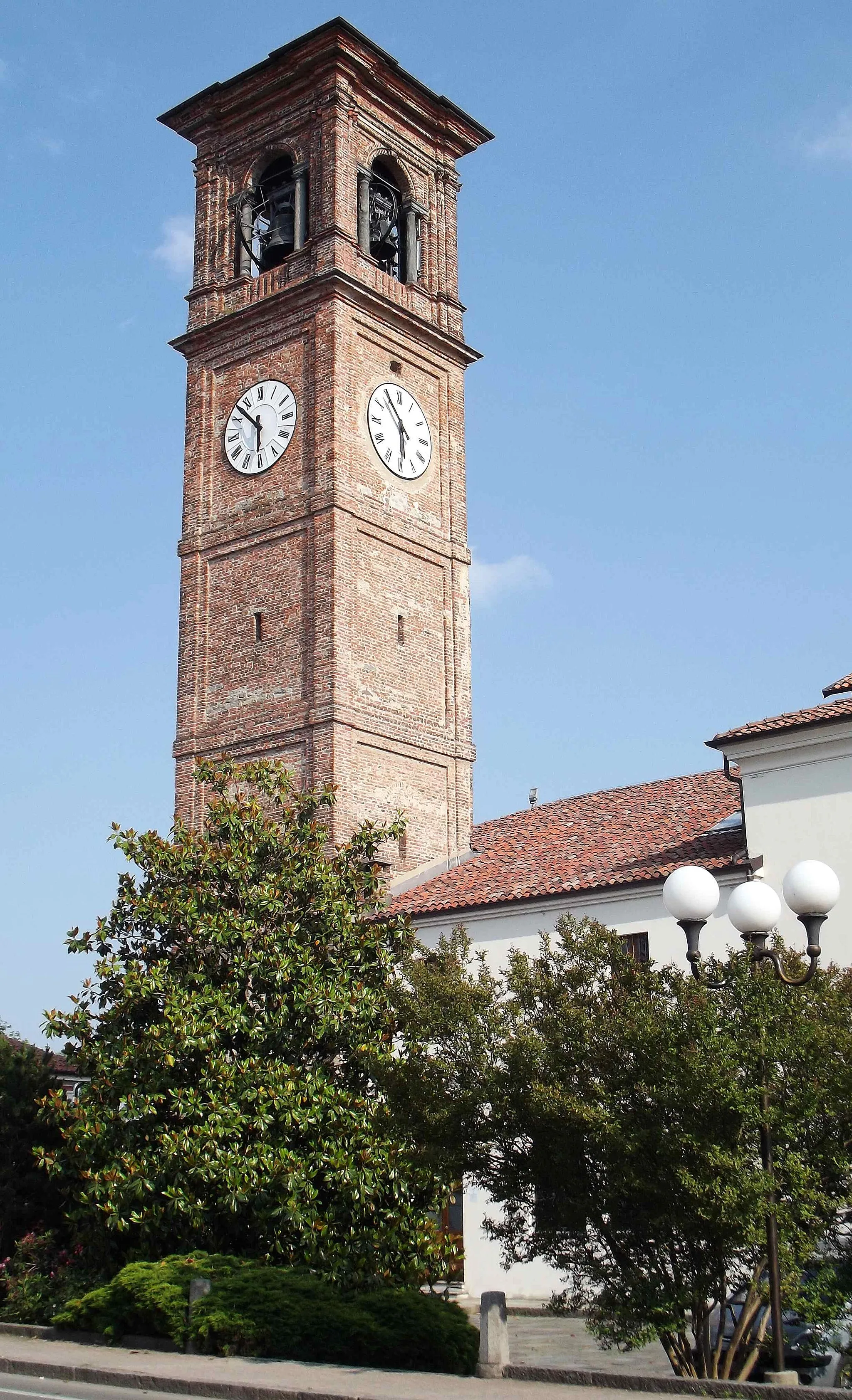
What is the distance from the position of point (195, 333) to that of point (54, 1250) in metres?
21.6

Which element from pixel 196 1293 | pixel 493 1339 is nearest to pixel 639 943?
pixel 196 1293

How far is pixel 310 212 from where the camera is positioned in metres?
33.3

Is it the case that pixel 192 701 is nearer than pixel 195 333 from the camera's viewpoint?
Yes

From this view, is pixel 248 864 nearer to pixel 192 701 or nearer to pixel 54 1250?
pixel 54 1250

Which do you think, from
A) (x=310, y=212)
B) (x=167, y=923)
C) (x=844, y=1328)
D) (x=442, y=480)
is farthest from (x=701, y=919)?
(x=310, y=212)

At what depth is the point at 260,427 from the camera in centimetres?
3294

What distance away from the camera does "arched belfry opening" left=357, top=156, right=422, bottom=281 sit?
35125 mm

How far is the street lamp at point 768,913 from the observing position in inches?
437

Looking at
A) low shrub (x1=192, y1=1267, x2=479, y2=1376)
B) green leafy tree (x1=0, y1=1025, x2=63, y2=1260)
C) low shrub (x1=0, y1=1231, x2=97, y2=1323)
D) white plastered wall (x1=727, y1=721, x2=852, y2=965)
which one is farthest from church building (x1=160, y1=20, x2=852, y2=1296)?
low shrub (x1=192, y1=1267, x2=479, y2=1376)

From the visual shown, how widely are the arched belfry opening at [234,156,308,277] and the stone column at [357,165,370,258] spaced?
143cm

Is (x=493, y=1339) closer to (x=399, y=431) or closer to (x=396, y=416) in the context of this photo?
(x=399, y=431)

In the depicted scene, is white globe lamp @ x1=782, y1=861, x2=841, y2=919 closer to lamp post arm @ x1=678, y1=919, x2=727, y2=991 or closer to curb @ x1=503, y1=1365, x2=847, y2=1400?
lamp post arm @ x1=678, y1=919, x2=727, y2=991

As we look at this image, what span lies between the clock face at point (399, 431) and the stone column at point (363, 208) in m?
3.33

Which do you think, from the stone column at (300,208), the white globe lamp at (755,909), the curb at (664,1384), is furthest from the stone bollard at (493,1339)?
the stone column at (300,208)
